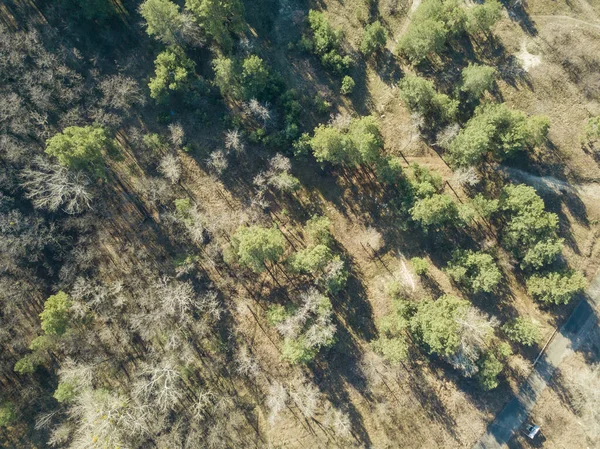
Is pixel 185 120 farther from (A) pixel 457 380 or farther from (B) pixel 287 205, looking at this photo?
(A) pixel 457 380

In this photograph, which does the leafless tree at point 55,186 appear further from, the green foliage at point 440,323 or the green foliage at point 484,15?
the green foliage at point 484,15

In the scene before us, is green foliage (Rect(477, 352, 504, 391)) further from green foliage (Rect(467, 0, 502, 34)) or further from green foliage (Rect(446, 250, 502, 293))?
green foliage (Rect(467, 0, 502, 34))

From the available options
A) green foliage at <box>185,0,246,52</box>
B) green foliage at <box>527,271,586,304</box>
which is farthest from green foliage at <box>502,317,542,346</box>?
green foliage at <box>185,0,246,52</box>

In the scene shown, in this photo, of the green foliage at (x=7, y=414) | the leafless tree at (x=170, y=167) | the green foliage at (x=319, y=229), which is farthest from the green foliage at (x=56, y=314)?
the green foliage at (x=319, y=229)

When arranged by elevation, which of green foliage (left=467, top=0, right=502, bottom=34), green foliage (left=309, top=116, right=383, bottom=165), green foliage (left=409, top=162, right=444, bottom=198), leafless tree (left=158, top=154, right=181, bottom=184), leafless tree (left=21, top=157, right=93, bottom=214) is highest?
leafless tree (left=21, top=157, right=93, bottom=214)

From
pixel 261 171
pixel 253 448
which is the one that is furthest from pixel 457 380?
pixel 261 171

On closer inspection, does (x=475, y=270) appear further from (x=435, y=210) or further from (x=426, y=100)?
(x=426, y=100)

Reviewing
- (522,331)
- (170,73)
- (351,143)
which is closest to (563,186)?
(522,331)
